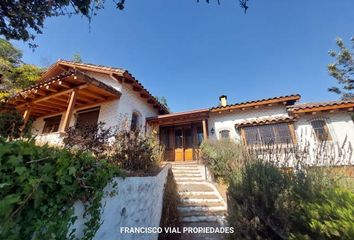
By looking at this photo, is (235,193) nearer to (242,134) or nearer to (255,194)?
(255,194)

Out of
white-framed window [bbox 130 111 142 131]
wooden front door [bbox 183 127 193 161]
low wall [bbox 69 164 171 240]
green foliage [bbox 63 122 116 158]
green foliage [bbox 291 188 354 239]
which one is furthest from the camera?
wooden front door [bbox 183 127 193 161]

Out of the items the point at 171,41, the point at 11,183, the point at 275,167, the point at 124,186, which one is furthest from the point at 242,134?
the point at 11,183

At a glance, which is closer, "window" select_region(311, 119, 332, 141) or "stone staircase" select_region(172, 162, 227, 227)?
"stone staircase" select_region(172, 162, 227, 227)

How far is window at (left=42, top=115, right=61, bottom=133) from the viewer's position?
40.1ft

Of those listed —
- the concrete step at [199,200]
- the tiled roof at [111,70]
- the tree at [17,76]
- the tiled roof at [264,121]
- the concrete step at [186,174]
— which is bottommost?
the concrete step at [199,200]

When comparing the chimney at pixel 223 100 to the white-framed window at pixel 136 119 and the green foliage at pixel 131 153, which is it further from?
the green foliage at pixel 131 153

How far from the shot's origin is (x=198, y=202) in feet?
20.0

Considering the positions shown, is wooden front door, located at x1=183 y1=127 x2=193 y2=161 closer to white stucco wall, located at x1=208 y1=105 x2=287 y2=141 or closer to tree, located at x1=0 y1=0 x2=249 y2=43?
white stucco wall, located at x1=208 y1=105 x2=287 y2=141

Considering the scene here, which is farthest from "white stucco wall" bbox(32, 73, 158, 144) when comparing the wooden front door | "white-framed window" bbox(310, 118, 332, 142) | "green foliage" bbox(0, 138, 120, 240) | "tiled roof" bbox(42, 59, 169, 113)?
"white-framed window" bbox(310, 118, 332, 142)

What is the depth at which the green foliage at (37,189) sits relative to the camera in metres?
1.31

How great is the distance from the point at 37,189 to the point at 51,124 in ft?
44.1

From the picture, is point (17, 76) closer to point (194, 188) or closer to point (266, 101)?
point (194, 188)

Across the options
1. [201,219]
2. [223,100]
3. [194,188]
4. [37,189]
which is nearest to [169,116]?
[223,100]

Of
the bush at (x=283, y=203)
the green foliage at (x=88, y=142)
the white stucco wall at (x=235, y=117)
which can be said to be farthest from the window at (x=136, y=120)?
the bush at (x=283, y=203)
